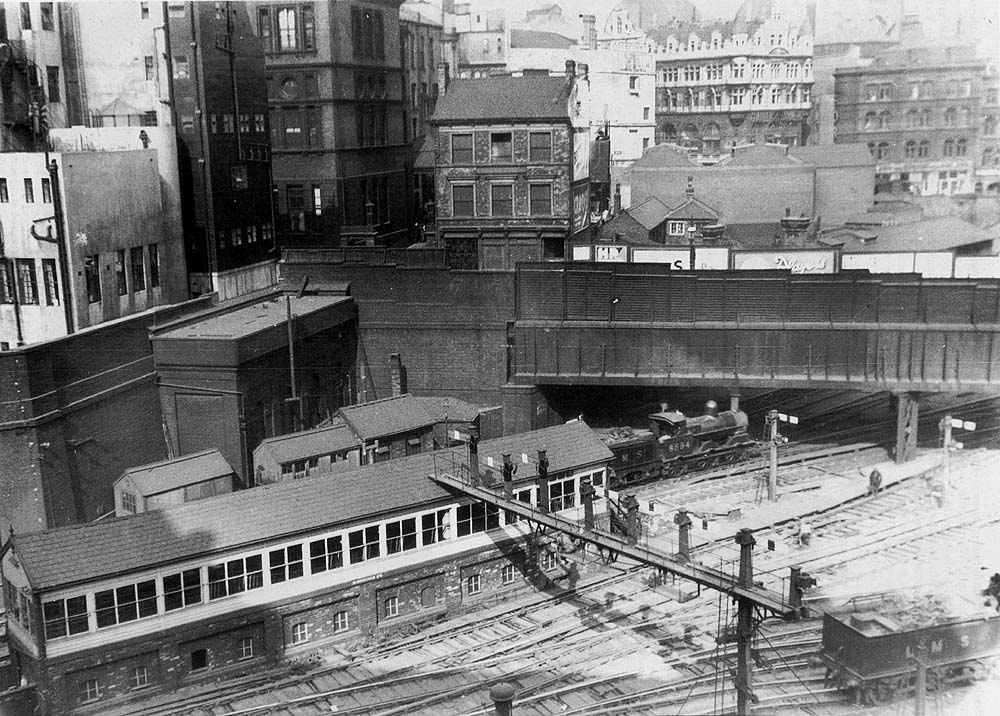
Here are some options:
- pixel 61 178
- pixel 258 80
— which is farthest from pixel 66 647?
pixel 258 80

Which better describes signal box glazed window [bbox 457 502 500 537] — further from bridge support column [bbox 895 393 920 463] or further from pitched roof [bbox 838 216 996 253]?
pitched roof [bbox 838 216 996 253]

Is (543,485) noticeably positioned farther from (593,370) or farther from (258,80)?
(258,80)

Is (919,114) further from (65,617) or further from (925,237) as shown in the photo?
(65,617)

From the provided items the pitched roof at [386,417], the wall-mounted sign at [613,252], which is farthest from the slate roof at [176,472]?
the wall-mounted sign at [613,252]

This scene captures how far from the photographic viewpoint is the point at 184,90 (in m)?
43.2

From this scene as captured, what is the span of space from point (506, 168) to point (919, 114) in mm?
38209

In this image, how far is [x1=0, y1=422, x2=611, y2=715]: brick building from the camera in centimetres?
2238

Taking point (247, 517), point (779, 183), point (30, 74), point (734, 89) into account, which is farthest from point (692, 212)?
point (247, 517)

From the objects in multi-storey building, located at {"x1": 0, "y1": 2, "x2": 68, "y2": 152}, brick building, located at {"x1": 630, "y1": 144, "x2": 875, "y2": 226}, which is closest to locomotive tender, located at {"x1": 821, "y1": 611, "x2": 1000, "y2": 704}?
multi-storey building, located at {"x1": 0, "y1": 2, "x2": 68, "y2": 152}

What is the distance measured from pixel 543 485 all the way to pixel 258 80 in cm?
3113

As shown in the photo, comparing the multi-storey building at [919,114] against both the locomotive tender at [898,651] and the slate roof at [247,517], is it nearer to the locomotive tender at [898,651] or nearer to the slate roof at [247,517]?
the slate roof at [247,517]

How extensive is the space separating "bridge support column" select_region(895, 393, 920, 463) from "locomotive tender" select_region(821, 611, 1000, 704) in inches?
580

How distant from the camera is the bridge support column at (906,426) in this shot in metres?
36.5

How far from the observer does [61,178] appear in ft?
110
